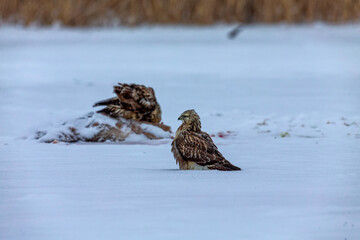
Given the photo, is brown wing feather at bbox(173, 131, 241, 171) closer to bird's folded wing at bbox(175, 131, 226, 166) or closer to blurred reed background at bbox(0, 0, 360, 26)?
bird's folded wing at bbox(175, 131, 226, 166)

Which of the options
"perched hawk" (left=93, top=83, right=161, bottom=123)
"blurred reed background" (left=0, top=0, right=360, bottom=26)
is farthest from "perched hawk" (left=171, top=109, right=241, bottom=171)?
"blurred reed background" (left=0, top=0, right=360, bottom=26)

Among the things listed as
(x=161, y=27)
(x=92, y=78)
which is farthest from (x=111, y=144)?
(x=161, y=27)

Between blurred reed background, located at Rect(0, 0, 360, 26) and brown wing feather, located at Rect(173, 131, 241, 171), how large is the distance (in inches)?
544

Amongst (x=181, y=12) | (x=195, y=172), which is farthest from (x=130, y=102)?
(x=181, y=12)

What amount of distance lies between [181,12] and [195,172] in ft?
46.4

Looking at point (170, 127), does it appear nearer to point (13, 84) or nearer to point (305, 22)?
point (13, 84)

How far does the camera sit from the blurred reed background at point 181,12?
18.7 metres

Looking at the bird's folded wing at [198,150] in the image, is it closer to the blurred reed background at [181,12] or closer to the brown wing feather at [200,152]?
the brown wing feather at [200,152]

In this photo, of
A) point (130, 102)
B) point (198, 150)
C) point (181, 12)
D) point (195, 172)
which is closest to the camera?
point (195, 172)

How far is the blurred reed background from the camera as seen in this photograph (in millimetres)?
18703

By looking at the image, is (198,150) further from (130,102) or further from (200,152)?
(130,102)

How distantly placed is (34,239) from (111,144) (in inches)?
125

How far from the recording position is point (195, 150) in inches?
199

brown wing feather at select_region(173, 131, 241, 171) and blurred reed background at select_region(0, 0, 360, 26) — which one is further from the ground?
blurred reed background at select_region(0, 0, 360, 26)
